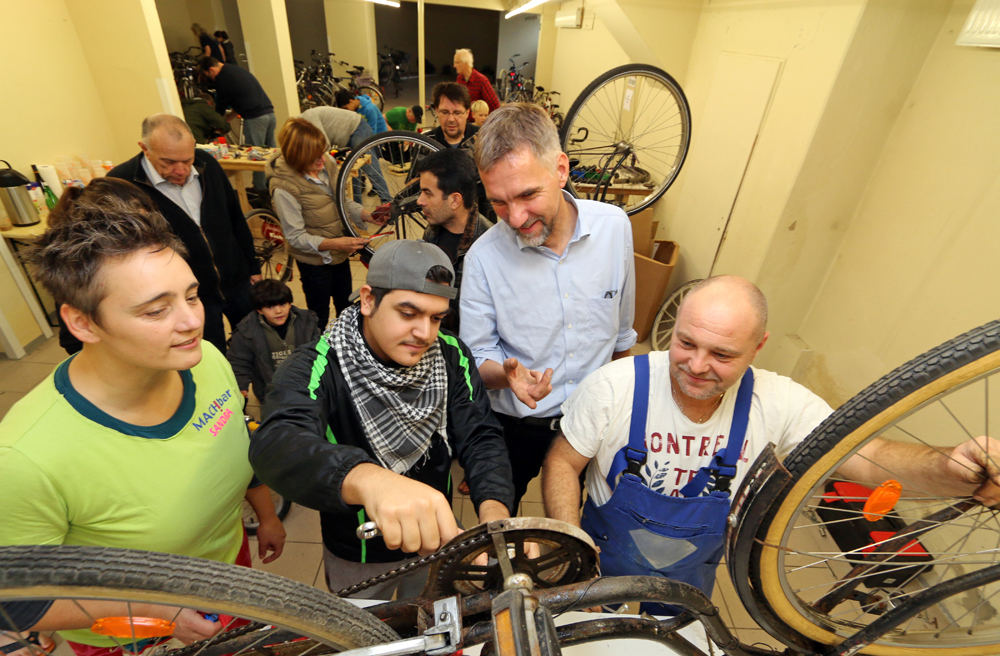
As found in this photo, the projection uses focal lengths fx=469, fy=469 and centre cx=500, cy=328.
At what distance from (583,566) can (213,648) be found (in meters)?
0.66

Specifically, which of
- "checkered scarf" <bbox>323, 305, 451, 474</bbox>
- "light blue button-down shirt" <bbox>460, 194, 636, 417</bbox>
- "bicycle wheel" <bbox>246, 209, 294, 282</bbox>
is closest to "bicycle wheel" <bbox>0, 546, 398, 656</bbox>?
"checkered scarf" <bbox>323, 305, 451, 474</bbox>

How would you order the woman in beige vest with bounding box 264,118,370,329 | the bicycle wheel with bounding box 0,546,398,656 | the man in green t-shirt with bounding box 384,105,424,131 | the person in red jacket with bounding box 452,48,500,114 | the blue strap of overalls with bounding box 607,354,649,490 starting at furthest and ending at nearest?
the man in green t-shirt with bounding box 384,105,424,131 → the person in red jacket with bounding box 452,48,500,114 → the woman in beige vest with bounding box 264,118,370,329 → the blue strap of overalls with bounding box 607,354,649,490 → the bicycle wheel with bounding box 0,546,398,656

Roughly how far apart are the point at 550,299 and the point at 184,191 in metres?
1.91

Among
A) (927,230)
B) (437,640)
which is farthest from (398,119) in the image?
(437,640)

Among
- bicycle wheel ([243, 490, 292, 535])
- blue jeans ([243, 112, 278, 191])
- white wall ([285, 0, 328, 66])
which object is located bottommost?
bicycle wheel ([243, 490, 292, 535])

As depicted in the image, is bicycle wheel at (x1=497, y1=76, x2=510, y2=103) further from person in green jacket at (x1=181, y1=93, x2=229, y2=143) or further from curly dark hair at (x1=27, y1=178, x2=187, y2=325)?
curly dark hair at (x1=27, y1=178, x2=187, y2=325)

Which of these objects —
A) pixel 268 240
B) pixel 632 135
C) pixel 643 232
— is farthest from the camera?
pixel 632 135

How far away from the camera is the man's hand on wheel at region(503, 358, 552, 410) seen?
123 centimetres

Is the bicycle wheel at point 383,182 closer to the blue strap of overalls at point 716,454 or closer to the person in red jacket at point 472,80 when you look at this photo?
the person in red jacket at point 472,80

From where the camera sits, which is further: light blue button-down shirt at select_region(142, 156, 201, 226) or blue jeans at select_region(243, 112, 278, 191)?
blue jeans at select_region(243, 112, 278, 191)

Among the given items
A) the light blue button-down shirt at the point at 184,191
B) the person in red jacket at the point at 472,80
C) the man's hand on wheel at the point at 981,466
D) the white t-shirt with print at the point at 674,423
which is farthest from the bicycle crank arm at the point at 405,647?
the person in red jacket at the point at 472,80

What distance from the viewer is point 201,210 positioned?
231cm

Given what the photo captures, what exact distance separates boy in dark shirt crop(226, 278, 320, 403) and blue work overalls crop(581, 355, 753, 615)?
5.43ft

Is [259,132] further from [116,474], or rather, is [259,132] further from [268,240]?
[116,474]
